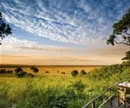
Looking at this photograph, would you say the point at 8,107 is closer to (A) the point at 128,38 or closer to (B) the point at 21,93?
(B) the point at 21,93

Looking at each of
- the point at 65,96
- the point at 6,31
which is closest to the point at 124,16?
the point at 6,31

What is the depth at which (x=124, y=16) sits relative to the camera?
2566 centimetres

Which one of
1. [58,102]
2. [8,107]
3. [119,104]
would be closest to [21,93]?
[8,107]

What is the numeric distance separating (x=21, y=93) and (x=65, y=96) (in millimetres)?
2327

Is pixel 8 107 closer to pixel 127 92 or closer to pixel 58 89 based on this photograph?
pixel 58 89

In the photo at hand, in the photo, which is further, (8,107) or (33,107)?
(8,107)

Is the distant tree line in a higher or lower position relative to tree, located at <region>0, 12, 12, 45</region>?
lower

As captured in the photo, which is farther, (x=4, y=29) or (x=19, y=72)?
(x=19, y=72)

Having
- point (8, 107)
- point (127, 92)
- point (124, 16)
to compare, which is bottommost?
point (8, 107)

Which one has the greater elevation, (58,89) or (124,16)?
(124,16)

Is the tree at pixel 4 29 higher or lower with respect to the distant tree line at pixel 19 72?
higher

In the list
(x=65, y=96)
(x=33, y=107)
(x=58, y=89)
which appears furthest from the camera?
(x=58, y=89)

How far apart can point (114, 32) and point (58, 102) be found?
15883 millimetres

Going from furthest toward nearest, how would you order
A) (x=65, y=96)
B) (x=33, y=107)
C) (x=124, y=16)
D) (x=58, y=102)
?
1. (x=124, y=16)
2. (x=65, y=96)
3. (x=58, y=102)
4. (x=33, y=107)
